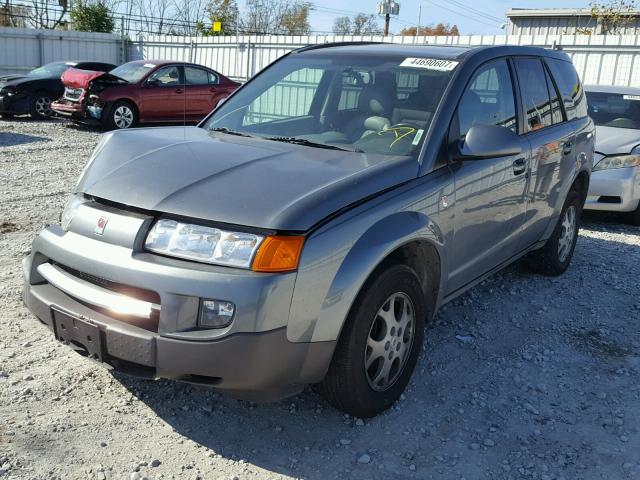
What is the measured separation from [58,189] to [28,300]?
5262mm

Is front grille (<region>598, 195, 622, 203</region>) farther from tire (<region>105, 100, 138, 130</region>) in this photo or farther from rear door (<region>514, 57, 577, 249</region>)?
tire (<region>105, 100, 138, 130</region>)

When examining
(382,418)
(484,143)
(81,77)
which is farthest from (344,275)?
(81,77)

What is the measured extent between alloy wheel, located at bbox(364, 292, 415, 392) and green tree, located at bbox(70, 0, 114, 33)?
29179 mm

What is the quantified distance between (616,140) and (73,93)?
10862 mm

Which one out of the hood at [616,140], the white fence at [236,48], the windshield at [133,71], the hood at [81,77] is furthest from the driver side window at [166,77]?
the hood at [616,140]

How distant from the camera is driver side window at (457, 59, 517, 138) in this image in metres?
3.90

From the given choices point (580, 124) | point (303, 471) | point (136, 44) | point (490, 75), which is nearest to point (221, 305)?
point (303, 471)

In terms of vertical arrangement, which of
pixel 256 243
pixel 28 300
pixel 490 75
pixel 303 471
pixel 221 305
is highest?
pixel 490 75

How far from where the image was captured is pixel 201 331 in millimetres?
2689

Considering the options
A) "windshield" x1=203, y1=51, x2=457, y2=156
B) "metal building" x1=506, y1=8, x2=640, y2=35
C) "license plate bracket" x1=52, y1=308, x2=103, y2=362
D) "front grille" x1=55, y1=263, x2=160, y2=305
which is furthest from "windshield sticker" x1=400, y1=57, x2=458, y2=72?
"metal building" x1=506, y1=8, x2=640, y2=35

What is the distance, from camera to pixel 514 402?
365 cm

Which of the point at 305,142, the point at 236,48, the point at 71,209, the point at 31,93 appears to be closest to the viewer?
the point at 71,209

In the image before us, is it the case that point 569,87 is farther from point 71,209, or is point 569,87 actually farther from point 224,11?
point 224,11

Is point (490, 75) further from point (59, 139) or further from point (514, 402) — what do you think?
point (59, 139)
